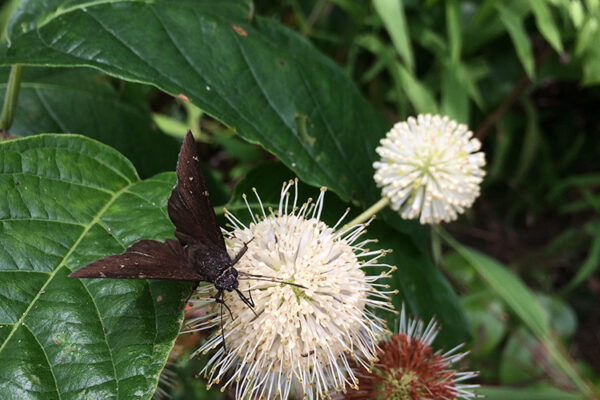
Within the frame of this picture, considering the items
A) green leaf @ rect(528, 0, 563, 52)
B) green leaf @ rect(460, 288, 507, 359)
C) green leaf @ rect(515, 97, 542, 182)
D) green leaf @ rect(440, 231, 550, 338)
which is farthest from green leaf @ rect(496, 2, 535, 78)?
green leaf @ rect(460, 288, 507, 359)

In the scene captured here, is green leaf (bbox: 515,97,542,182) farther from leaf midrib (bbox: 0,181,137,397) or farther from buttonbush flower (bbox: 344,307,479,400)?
leaf midrib (bbox: 0,181,137,397)

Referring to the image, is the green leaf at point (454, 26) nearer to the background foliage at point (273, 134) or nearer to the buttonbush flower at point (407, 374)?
the background foliage at point (273, 134)

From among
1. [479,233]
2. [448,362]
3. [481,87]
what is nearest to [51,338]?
[448,362]

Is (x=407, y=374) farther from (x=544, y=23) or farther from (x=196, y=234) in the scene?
(x=544, y=23)

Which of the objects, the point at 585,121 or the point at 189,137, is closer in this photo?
the point at 189,137

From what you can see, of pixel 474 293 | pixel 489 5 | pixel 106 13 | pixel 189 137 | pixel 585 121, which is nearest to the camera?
pixel 189 137

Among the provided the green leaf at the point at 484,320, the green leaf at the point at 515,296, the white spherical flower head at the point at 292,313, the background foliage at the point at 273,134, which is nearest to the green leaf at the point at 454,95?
the background foliage at the point at 273,134

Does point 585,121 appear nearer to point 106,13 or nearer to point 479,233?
point 479,233

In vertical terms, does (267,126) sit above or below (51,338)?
above
